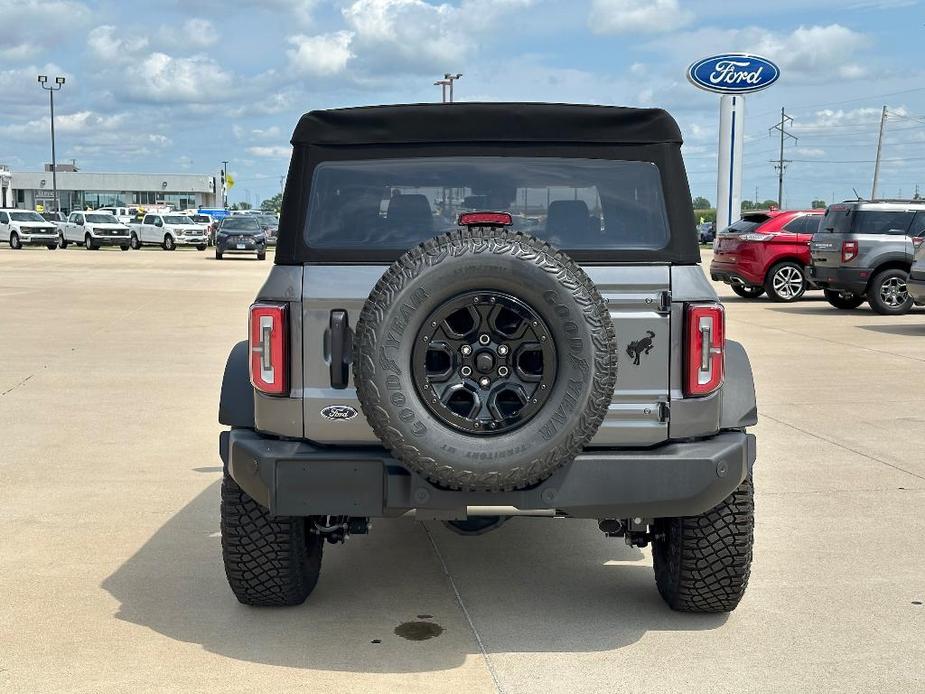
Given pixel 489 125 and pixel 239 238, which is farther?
pixel 239 238

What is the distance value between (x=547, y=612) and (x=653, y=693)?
36.2 inches

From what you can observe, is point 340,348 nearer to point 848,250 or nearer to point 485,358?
point 485,358

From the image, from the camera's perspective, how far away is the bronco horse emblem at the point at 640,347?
14.4ft

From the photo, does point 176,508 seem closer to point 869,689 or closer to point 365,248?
point 365,248

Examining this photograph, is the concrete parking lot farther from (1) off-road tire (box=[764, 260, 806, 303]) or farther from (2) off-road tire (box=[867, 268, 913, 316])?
(1) off-road tire (box=[764, 260, 806, 303])

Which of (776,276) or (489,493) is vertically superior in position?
(489,493)

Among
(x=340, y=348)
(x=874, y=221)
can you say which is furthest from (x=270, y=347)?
(x=874, y=221)

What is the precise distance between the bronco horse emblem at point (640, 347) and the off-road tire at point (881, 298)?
16326 mm

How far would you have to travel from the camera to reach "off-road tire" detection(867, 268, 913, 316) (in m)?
19.5

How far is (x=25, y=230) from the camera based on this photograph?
5028 cm

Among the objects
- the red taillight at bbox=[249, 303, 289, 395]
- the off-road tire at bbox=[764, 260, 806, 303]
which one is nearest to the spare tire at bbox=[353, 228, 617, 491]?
the red taillight at bbox=[249, 303, 289, 395]

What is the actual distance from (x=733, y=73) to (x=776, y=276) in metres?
12.8

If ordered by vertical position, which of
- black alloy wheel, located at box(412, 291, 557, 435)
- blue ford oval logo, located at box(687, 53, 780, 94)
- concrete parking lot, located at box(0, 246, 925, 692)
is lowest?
concrete parking lot, located at box(0, 246, 925, 692)

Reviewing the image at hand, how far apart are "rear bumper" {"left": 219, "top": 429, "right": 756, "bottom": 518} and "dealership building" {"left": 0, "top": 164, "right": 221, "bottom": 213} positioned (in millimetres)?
131906
